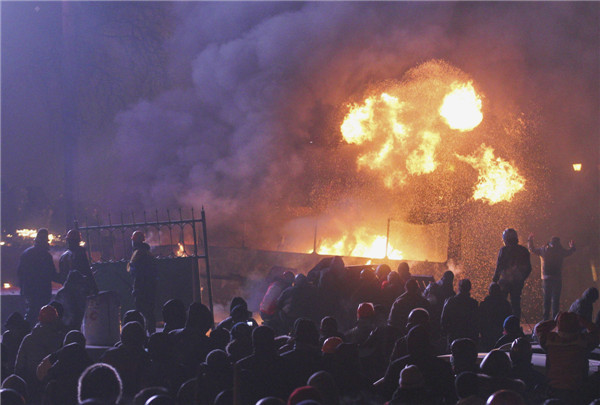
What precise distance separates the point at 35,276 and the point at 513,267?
690 centimetres

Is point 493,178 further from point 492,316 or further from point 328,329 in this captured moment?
point 328,329

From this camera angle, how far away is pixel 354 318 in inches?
303

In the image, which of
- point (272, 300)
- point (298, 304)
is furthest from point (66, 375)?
point (272, 300)

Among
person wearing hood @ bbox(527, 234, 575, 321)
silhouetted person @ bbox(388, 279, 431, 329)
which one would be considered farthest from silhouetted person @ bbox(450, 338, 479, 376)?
person wearing hood @ bbox(527, 234, 575, 321)

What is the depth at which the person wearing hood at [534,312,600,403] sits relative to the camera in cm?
445

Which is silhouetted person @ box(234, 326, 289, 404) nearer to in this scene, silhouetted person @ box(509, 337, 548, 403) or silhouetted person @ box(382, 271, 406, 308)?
silhouetted person @ box(509, 337, 548, 403)

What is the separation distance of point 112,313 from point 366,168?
34.7ft

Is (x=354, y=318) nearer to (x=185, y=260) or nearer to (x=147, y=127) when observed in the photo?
(x=185, y=260)

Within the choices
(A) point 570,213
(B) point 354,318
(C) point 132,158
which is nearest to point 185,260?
(B) point 354,318

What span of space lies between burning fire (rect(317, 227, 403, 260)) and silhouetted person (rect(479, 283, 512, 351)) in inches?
331

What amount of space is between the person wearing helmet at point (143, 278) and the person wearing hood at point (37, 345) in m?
1.93

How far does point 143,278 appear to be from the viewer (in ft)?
25.7

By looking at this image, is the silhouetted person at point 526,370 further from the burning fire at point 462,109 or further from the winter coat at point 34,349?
the burning fire at point 462,109

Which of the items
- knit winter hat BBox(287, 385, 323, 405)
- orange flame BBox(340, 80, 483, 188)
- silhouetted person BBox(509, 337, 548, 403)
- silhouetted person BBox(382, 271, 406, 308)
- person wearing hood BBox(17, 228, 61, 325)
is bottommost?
silhouetted person BBox(509, 337, 548, 403)
